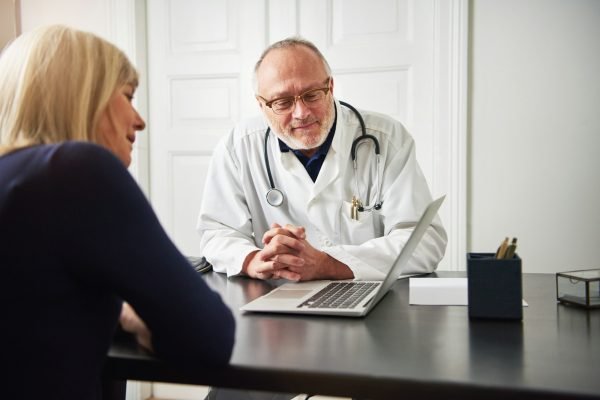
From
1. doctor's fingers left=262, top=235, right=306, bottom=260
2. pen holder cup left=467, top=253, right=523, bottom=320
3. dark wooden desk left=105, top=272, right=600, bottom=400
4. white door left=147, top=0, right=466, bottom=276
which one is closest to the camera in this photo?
dark wooden desk left=105, top=272, right=600, bottom=400

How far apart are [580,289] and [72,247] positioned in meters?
0.84

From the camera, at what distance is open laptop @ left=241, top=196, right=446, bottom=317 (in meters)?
1.00

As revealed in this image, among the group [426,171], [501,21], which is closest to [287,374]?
[426,171]

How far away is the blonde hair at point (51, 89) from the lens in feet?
2.52

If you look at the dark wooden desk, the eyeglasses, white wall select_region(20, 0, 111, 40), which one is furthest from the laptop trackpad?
white wall select_region(20, 0, 111, 40)

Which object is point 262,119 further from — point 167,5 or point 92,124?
point 167,5

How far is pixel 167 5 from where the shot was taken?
114 inches

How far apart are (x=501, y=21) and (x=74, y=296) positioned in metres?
2.24

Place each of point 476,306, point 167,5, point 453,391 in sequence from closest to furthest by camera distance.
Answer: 1. point 453,391
2. point 476,306
3. point 167,5

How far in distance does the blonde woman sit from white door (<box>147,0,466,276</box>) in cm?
194

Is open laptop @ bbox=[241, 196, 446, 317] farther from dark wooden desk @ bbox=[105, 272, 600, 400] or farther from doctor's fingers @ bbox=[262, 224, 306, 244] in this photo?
doctor's fingers @ bbox=[262, 224, 306, 244]

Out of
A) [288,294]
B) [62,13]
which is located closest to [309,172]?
[288,294]

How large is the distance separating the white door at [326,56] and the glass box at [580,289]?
1.46 m

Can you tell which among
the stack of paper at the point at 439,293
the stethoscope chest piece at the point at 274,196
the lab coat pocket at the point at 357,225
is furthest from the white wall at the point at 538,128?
the stack of paper at the point at 439,293
